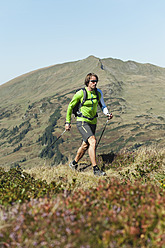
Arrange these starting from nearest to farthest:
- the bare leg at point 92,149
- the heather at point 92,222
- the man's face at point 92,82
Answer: the heather at point 92,222
the bare leg at point 92,149
the man's face at point 92,82

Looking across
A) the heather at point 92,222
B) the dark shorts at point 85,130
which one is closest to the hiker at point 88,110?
the dark shorts at point 85,130

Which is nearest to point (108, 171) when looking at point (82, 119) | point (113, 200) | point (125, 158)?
point (125, 158)

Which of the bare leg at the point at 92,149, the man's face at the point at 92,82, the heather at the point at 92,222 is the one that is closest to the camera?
the heather at the point at 92,222

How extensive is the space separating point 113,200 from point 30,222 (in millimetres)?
1024

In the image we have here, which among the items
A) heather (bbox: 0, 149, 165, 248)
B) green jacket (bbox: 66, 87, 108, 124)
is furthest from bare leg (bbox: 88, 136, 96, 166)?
heather (bbox: 0, 149, 165, 248)

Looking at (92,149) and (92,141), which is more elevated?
(92,141)

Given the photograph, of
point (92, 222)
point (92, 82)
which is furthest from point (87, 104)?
point (92, 222)

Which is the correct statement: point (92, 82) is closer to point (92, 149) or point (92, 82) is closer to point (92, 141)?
point (92, 141)

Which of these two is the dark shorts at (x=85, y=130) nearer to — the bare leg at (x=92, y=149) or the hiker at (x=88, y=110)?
the hiker at (x=88, y=110)

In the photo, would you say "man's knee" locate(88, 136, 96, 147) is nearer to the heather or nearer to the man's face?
the man's face

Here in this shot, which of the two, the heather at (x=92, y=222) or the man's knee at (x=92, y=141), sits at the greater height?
the man's knee at (x=92, y=141)

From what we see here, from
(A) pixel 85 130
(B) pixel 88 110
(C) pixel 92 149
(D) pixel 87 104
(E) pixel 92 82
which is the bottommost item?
(C) pixel 92 149

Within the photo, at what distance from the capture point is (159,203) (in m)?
2.71

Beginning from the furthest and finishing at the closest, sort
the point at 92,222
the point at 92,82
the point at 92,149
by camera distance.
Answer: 1. the point at 92,82
2. the point at 92,149
3. the point at 92,222
